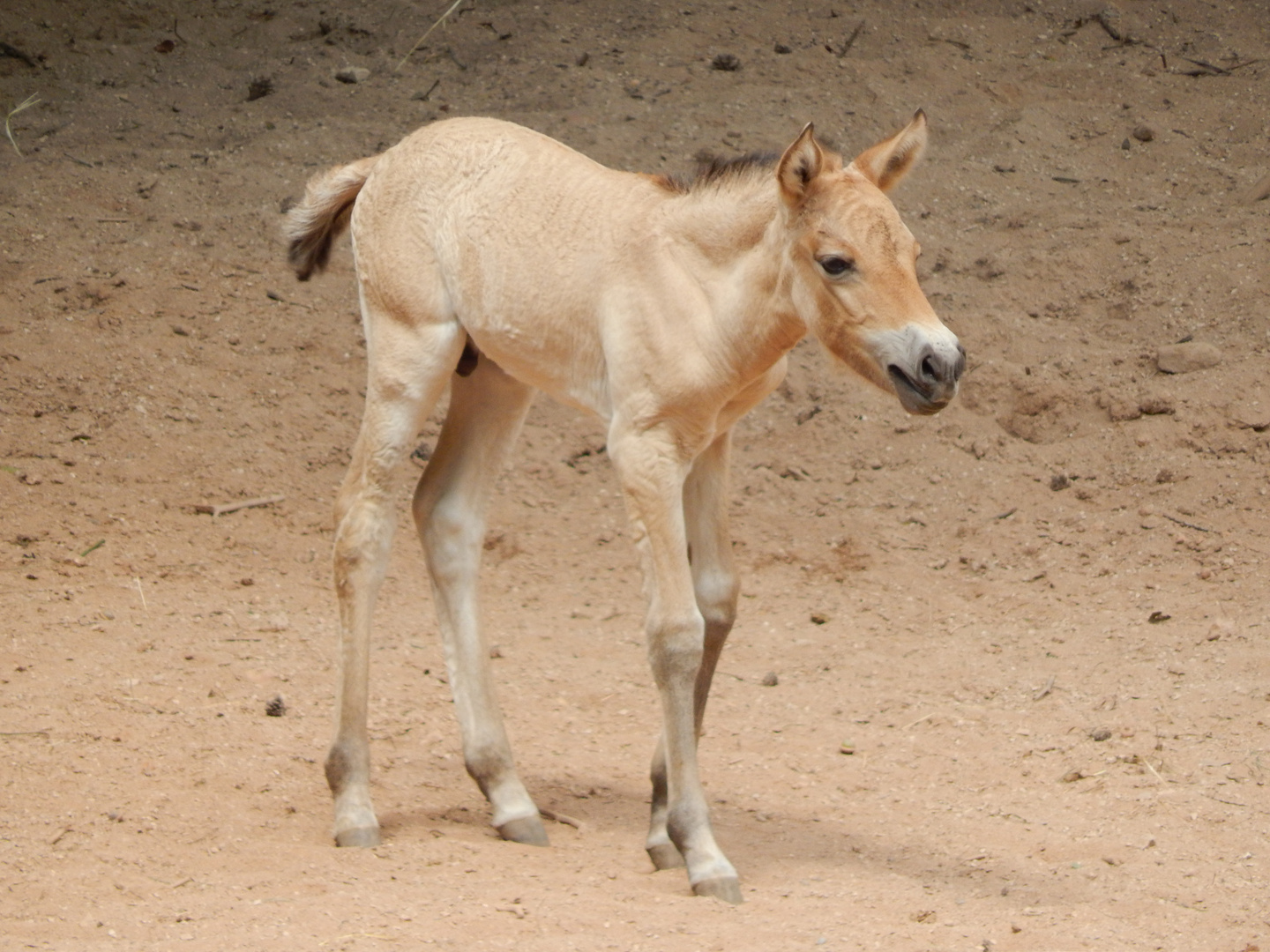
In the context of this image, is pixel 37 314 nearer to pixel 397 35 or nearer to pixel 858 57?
pixel 397 35

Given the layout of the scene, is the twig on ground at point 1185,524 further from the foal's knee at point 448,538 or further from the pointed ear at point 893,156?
the foal's knee at point 448,538

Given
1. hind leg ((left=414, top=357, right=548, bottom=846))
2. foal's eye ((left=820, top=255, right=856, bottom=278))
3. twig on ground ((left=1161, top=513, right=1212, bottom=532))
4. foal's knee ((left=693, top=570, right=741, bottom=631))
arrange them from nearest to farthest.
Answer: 1. foal's eye ((left=820, top=255, right=856, bottom=278))
2. foal's knee ((left=693, top=570, right=741, bottom=631))
3. hind leg ((left=414, top=357, right=548, bottom=846))
4. twig on ground ((left=1161, top=513, right=1212, bottom=532))

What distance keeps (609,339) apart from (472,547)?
1.12 meters

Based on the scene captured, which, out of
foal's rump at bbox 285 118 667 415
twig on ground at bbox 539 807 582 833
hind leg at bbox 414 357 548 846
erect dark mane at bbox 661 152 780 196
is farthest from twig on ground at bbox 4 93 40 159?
twig on ground at bbox 539 807 582 833

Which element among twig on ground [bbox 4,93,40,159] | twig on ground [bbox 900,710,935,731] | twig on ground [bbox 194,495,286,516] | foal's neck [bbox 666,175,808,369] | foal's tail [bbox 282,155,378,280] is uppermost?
foal's neck [bbox 666,175,808,369]

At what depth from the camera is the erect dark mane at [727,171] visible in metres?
4.26

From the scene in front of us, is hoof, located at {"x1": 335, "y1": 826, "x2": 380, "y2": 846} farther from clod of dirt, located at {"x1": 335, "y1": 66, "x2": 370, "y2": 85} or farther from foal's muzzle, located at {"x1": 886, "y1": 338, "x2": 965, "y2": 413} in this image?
clod of dirt, located at {"x1": 335, "y1": 66, "x2": 370, "y2": 85}

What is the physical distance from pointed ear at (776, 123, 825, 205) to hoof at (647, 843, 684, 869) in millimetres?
1938

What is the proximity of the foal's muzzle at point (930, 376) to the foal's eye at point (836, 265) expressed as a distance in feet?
0.96

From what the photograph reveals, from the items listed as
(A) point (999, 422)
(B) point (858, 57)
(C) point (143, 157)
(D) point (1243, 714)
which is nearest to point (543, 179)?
(D) point (1243, 714)

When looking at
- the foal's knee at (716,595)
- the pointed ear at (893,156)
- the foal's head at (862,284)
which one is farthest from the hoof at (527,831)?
the pointed ear at (893,156)

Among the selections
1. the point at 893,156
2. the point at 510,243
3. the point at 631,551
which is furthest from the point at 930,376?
the point at 631,551

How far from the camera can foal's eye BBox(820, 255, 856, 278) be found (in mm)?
3840

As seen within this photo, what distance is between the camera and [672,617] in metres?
4.11
